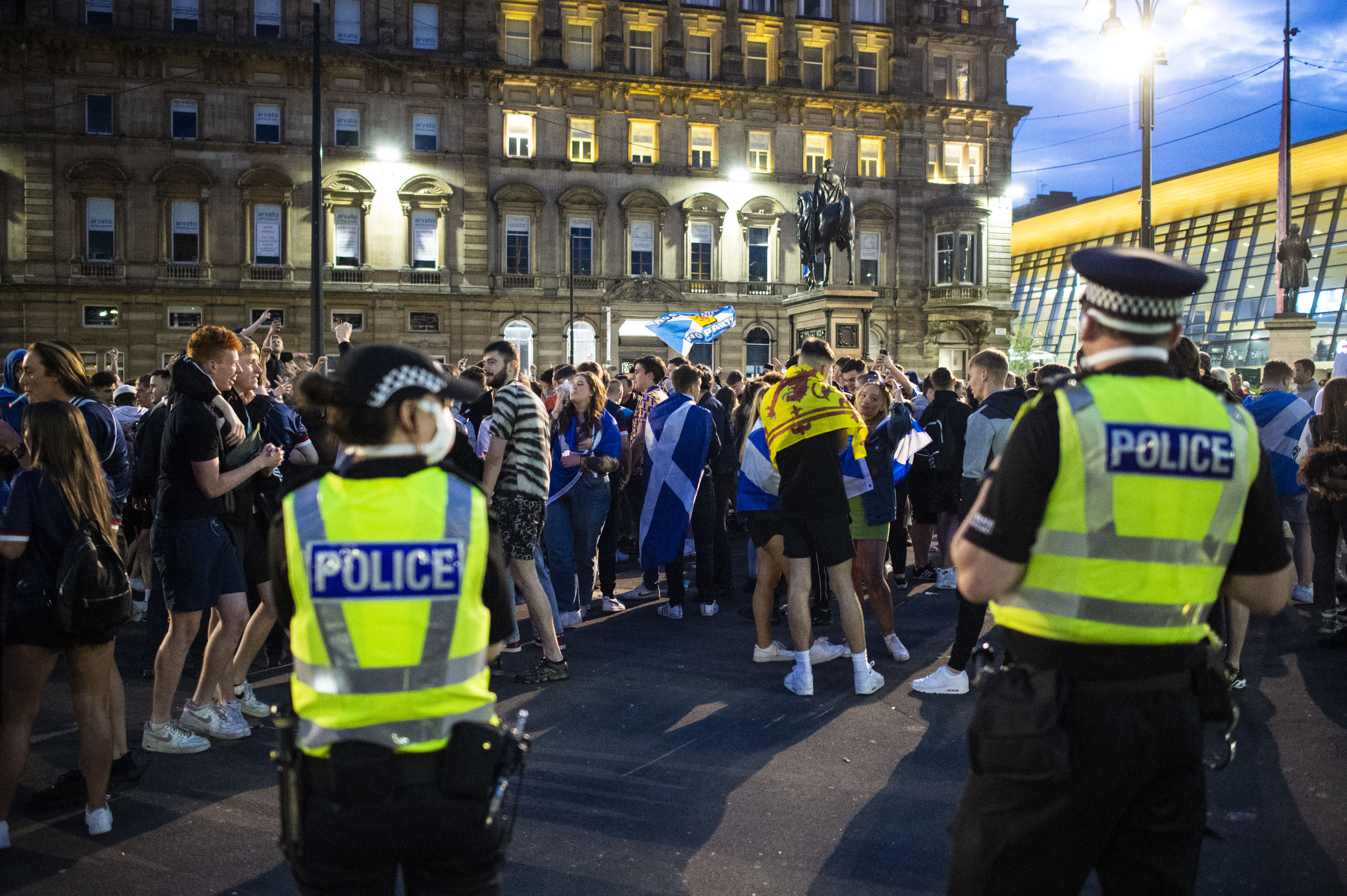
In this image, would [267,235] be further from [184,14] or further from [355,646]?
[355,646]

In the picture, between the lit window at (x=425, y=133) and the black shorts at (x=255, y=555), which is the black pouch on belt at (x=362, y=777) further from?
the lit window at (x=425, y=133)

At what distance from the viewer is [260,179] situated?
34312mm

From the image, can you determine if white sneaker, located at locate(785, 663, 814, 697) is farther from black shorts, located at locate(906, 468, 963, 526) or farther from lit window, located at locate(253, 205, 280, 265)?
lit window, located at locate(253, 205, 280, 265)

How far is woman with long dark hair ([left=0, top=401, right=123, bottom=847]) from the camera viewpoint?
3998 mm

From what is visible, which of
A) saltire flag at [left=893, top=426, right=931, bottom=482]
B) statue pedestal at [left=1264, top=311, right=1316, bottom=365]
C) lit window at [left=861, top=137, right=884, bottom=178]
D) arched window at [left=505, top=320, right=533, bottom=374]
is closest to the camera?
saltire flag at [left=893, top=426, right=931, bottom=482]

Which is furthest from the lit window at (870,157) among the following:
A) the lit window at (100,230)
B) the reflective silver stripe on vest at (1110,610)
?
the reflective silver stripe on vest at (1110,610)

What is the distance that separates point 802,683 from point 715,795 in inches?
65.0

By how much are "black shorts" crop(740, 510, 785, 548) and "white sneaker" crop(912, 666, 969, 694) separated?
4.20 feet

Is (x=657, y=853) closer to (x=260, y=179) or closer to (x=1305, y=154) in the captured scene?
(x=260, y=179)

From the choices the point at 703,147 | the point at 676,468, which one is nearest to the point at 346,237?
the point at 703,147

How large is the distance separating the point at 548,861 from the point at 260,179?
114ft

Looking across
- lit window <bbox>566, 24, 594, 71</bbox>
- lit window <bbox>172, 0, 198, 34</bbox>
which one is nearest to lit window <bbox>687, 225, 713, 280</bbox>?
lit window <bbox>566, 24, 594, 71</bbox>

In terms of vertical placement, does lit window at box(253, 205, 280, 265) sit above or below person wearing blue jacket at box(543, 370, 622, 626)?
above

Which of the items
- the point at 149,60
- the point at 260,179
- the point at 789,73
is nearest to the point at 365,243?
the point at 260,179
